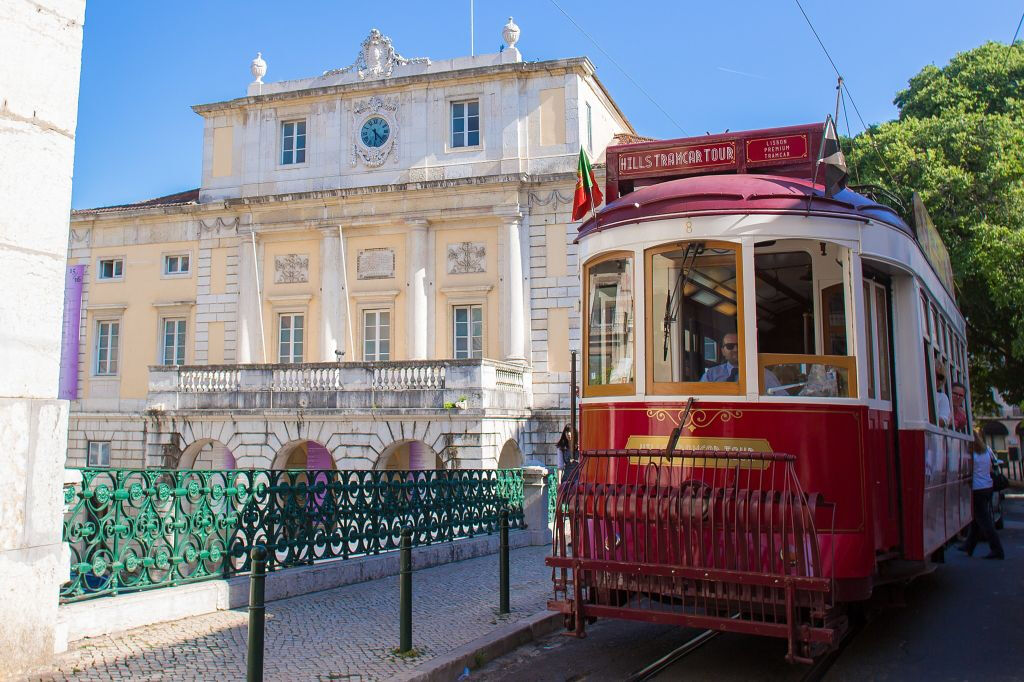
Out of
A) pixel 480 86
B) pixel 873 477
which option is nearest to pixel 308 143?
pixel 480 86

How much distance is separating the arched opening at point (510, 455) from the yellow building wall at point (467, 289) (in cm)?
306

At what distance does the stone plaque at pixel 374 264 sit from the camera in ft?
100

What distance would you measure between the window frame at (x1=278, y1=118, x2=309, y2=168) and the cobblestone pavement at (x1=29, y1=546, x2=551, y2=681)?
2410 centimetres

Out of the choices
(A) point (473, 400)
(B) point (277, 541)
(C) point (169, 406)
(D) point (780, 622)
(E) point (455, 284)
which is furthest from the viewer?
(E) point (455, 284)

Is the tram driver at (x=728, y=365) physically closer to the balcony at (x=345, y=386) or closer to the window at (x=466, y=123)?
the balcony at (x=345, y=386)

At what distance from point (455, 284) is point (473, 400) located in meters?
6.10

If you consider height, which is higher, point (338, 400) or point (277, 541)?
point (338, 400)

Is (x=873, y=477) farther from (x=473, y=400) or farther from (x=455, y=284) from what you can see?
(x=455, y=284)

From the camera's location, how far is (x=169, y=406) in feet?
90.4

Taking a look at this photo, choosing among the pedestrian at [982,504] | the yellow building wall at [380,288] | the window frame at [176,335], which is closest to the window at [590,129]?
the yellow building wall at [380,288]

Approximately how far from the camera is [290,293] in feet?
103

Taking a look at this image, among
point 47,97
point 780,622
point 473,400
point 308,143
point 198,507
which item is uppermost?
point 308,143

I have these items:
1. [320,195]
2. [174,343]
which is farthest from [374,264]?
[174,343]

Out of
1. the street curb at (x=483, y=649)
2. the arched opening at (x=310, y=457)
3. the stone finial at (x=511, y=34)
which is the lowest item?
the street curb at (x=483, y=649)
